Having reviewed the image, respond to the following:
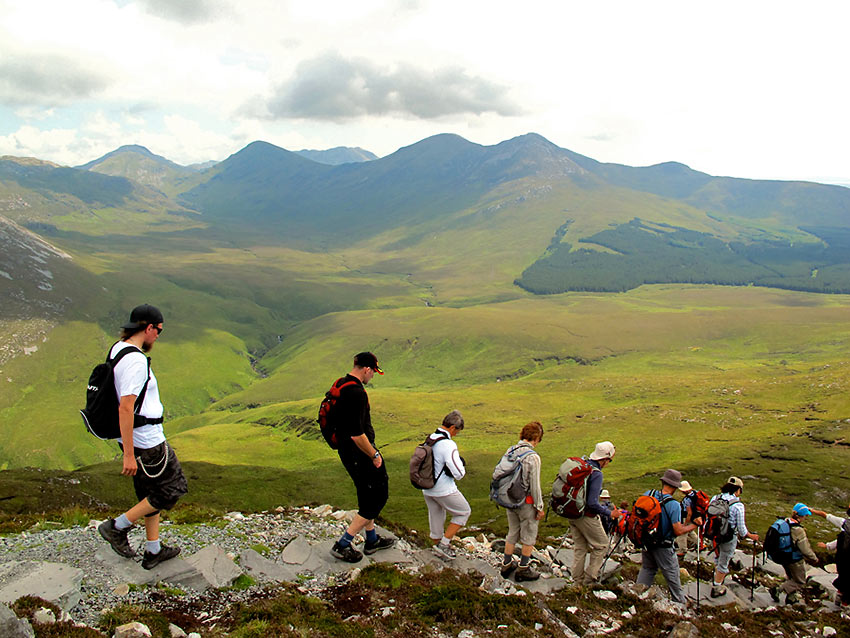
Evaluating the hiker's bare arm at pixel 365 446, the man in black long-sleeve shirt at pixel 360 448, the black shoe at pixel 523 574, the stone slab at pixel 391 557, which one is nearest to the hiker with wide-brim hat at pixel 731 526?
the black shoe at pixel 523 574

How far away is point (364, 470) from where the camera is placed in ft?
40.8

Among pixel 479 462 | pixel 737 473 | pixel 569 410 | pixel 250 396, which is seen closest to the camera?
pixel 737 473

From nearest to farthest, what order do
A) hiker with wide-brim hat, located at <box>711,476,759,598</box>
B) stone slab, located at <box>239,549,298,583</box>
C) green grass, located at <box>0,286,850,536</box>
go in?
stone slab, located at <box>239,549,298,583</box>
hiker with wide-brim hat, located at <box>711,476,759,598</box>
green grass, located at <box>0,286,850,536</box>

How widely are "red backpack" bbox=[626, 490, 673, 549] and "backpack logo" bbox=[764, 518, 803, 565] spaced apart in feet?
16.4

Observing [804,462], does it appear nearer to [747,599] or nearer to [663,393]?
[747,599]

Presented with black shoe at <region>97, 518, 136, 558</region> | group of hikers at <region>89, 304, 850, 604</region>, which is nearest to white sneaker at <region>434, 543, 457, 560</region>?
group of hikers at <region>89, 304, 850, 604</region>

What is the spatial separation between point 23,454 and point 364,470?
17607 cm

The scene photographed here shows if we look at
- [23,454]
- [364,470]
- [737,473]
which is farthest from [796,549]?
[23,454]

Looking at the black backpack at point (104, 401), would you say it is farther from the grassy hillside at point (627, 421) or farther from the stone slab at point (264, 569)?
the grassy hillside at point (627, 421)

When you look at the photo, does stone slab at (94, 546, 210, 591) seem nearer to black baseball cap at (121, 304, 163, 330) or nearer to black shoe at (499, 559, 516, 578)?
black baseball cap at (121, 304, 163, 330)

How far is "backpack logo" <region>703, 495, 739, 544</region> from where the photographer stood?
16.6 meters

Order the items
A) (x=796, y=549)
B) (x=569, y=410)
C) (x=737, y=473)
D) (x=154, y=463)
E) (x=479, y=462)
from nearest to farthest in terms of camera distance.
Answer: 1. (x=154, y=463)
2. (x=796, y=549)
3. (x=737, y=473)
4. (x=479, y=462)
5. (x=569, y=410)

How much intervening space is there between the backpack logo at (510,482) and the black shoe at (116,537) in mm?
8538

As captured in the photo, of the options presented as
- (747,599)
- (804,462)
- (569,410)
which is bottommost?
(569,410)
